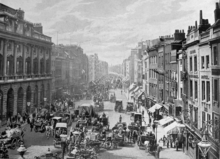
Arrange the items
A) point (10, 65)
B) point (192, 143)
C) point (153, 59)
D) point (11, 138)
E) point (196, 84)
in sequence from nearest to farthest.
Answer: point (192, 143) → point (11, 138) → point (196, 84) → point (10, 65) → point (153, 59)

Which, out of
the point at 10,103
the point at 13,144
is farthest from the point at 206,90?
the point at 10,103

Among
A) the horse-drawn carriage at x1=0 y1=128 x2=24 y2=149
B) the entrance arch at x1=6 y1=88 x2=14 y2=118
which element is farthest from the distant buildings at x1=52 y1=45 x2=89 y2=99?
the horse-drawn carriage at x1=0 y1=128 x2=24 y2=149

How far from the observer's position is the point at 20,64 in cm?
3256

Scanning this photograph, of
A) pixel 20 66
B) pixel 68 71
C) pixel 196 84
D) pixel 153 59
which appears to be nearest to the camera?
pixel 196 84

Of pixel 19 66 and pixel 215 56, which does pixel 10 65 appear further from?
pixel 215 56

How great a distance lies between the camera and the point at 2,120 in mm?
26625

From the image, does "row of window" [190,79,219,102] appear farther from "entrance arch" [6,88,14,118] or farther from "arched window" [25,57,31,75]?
"arched window" [25,57,31,75]

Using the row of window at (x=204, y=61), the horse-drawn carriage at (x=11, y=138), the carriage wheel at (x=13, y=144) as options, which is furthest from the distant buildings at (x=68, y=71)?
the row of window at (x=204, y=61)

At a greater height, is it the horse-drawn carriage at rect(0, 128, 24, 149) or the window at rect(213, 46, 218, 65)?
the window at rect(213, 46, 218, 65)

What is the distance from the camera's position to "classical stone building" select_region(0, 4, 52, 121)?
91.9 ft

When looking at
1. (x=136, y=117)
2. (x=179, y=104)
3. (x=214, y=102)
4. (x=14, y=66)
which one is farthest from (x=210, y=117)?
(x=14, y=66)

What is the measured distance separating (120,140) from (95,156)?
14.8 ft

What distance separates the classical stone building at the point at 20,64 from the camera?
28.0 m

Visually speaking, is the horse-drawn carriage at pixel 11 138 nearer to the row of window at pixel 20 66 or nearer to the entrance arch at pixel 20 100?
the row of window at pixel 20 66
